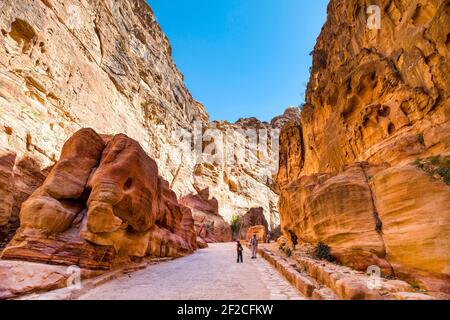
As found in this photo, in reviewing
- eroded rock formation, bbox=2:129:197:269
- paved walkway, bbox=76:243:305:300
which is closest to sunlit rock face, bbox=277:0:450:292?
Answer: paved walkway, bbox=76:243:305:300

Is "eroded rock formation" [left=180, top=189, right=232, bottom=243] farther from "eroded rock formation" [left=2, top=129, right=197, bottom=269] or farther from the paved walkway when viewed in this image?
the paved walkway

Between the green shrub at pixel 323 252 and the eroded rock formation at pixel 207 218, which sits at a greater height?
the eroded rock formation at pixel 207 218

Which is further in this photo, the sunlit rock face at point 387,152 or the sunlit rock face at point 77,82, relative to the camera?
the sunlit rock face at point 77,82

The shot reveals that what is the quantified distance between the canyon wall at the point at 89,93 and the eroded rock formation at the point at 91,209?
3.14 m

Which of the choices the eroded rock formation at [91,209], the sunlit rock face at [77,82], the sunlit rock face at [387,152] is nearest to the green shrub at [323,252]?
the sunlit rock face at [387,152]

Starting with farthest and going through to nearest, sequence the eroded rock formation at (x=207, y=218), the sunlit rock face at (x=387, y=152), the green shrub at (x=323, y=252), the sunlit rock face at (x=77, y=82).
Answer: the eroded rock formation at (x=207, y=218), the sunlit rock face at (x=77, y=82), the green shrub at (x=323, y=252), the sunlit rock face at (x=387, y=152)

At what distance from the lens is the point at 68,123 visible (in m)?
19.5

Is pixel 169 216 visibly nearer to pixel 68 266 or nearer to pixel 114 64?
pixel 68 266

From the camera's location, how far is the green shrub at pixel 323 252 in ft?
25.5

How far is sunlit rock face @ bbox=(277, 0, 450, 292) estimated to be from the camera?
557cm

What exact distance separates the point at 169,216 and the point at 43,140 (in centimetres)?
1047

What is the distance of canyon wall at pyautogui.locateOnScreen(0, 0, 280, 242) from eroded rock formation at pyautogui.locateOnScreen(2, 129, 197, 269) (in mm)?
3141

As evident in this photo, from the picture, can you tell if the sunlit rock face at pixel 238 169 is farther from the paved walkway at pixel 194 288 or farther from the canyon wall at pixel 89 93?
the paved walkway at pixel 194 288

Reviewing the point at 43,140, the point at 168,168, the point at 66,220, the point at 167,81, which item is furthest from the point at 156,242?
the point at 167,81
